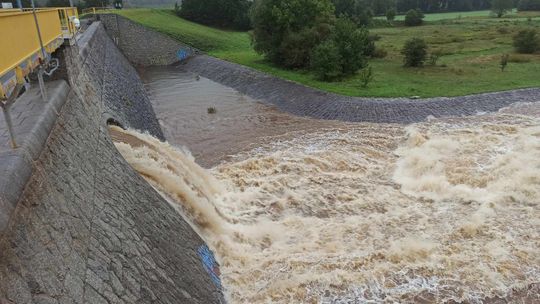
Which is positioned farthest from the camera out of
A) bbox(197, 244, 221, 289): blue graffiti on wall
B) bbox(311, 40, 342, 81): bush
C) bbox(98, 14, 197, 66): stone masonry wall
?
bbox(98, 14, 197, 66): stone masonry wall

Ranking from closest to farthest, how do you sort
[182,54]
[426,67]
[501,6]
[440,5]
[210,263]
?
[210,263] < [426,67] < [182,54] < [501,6] < [440,5]

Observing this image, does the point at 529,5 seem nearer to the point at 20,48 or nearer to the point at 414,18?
the point at 414,18

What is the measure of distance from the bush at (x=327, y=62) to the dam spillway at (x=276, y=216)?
402 inches

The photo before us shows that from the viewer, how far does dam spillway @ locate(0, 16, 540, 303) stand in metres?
6.19

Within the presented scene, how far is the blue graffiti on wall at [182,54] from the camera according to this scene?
44250 mm

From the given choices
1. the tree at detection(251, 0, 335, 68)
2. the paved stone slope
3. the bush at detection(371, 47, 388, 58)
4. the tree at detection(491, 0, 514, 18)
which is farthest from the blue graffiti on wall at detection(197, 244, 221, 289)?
the tree at detection(491, 0, 514, 18)

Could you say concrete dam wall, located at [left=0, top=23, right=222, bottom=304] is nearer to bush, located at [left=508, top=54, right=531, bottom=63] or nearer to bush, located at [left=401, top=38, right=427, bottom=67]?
bush, located at [left=401, top=38, right=427, bottom=67]

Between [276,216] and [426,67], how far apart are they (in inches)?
912

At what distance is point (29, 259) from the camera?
4980mm

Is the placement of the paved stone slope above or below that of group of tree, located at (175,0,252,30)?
below

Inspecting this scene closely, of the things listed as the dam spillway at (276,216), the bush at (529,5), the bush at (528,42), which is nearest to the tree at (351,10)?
the bush at (528,42)

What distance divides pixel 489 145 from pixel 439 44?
2863 centimetres

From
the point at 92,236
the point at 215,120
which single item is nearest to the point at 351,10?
the point at 215,120

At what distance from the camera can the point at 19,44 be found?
6980 millimetres
